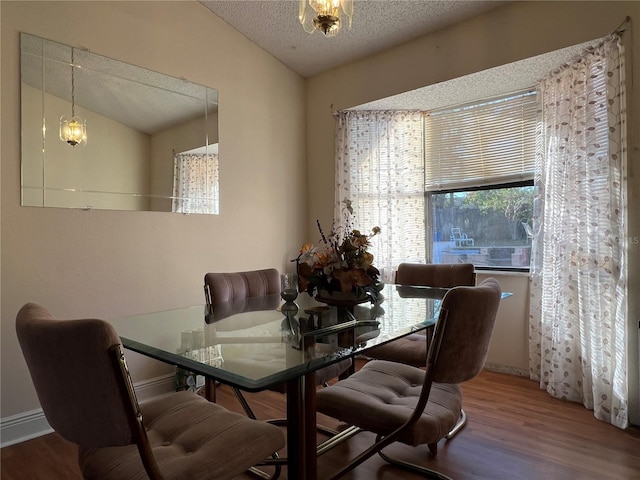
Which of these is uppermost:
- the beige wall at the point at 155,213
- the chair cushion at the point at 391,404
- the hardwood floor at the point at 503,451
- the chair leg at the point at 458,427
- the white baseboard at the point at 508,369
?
the beige wall at the point at 155,213

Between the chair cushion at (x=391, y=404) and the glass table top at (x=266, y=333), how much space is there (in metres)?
0.28

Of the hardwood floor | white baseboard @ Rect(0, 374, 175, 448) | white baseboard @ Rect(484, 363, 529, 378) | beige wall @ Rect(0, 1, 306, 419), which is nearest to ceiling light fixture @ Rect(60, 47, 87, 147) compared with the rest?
beige wall @ Rect(0, 1, 306, 419)

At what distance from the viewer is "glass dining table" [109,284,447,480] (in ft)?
3.78

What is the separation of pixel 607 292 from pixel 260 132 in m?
2.88

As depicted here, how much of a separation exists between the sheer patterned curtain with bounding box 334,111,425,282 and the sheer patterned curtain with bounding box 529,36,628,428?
1029mm

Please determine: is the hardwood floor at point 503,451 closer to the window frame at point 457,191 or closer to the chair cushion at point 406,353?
the chair cushion at point 406,353

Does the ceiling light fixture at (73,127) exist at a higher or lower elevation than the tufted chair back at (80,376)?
higher

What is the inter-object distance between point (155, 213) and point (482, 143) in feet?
8.83

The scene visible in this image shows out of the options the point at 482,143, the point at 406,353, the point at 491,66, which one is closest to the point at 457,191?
the point at 482,143

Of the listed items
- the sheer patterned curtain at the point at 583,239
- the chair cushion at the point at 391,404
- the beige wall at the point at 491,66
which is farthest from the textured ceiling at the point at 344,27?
the chair cushion at the point at 391,404

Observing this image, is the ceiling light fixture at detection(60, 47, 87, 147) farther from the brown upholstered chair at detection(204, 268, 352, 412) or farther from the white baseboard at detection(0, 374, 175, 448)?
the white baseboard at detection(0, 374, 175, 448)

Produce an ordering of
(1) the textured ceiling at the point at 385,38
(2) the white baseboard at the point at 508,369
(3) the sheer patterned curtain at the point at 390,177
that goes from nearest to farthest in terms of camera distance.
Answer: (1) the textured ceiling at the point at 385,38
(2) the white baseboard at the point at 508,369
(3) the sheer patterned curtain at the point at 390,177

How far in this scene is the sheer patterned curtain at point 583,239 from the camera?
235cm

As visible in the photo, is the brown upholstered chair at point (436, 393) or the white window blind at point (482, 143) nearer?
the brown upholstered chair at point (436, 393)
